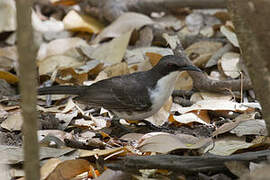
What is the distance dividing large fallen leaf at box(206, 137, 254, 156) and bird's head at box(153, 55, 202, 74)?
959 mm

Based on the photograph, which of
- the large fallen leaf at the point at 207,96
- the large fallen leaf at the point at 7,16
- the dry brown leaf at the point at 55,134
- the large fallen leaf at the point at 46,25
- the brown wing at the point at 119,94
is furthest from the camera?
the large fallen leaf at the point at 46,25

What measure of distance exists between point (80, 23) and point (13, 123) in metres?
3.16

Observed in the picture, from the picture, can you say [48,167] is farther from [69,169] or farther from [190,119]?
[190,119]

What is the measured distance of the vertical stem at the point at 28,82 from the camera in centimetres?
238

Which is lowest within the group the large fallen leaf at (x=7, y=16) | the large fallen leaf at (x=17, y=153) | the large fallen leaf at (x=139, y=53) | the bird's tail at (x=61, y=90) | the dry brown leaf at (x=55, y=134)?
the dry brown leaf at (x=55, y=134)

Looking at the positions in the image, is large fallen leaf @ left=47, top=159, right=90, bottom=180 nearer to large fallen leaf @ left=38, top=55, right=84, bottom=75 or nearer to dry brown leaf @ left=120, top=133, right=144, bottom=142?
dry brown leaf @ left=120, top=133, right=144, bottom=142

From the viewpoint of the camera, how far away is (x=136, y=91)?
207 inches

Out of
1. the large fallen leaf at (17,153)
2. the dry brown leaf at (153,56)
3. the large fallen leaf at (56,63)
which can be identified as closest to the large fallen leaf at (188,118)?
the dry brown leaf at (153,56)

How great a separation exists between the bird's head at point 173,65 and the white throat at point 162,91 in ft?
0.23

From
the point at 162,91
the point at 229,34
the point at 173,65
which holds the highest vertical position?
the point at 229,34

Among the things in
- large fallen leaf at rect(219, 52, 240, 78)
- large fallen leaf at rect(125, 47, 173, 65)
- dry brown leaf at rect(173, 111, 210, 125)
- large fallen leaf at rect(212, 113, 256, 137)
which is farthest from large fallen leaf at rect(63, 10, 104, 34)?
large fallen leaf at rect(212, 113, 256, 137)

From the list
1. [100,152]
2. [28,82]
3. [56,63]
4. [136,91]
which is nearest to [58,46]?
[56,63]

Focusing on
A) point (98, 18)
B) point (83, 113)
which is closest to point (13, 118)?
point (83, 113)

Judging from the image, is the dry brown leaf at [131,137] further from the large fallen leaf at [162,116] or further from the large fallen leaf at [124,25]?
the large fallen leaf at [124,25]
